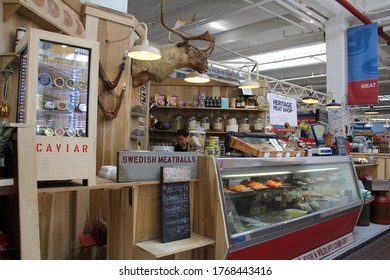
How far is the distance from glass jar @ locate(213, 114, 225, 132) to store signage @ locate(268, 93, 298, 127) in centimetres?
118

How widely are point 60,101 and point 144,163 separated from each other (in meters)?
0.74

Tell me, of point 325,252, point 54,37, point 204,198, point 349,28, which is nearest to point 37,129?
point 54,37

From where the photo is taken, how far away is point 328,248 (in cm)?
390

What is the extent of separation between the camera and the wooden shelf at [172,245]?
2.23 meters

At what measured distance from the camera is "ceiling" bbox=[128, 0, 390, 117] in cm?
722

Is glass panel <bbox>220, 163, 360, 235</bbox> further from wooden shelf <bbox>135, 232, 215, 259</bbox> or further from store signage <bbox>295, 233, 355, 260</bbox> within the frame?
store signage <bbox>295, 233, 355, 260</bbox>

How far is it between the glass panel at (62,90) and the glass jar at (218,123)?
16.1ft

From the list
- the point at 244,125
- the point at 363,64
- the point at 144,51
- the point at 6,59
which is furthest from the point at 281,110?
the point at 6,59

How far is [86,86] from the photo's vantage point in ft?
6.93

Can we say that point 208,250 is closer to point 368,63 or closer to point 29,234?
point 29,234

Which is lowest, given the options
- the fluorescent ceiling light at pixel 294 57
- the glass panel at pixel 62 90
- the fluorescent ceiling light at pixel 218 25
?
the glass panel at pixel 62 90

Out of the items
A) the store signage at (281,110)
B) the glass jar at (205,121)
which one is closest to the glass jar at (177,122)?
the glass jar at (205,121)

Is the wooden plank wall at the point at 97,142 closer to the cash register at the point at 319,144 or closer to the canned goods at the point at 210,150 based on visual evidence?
the canned goods at the point at 210,150

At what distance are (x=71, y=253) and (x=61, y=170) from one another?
1530mm
